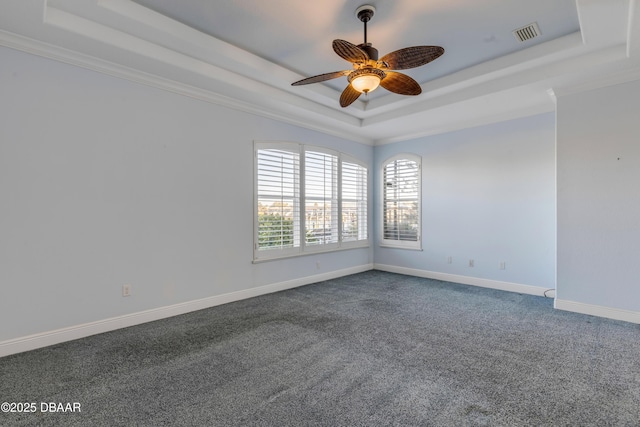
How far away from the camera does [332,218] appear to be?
568 centimetres

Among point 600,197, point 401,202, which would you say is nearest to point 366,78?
point 600,197

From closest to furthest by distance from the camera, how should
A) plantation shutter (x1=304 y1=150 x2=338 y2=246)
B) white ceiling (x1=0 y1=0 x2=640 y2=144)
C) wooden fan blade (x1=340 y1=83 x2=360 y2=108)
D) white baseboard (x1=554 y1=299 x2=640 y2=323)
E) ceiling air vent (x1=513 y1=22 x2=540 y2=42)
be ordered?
1. white ceiling (x1=0 y1=0 x2=640 y2=144)
2. ceiling air vent (x1=513 y1=22 x2=540 y2=42)
3. wooden fan blade (x1=340 y1=83 x2=360 y2=108)
4. white baseboard (x1=554 y1=299 x2=640 y2=323)
5. plantation shutter (x1=304 y1=150 x2=338 y2=246)

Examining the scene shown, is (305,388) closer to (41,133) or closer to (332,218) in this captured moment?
(41,133)

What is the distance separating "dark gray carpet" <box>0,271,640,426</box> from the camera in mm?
1901

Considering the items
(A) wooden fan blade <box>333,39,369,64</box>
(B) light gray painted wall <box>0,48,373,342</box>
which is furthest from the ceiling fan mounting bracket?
(B) light gray painted wall <box>0,48,373,342</box>

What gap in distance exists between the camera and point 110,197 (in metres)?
3.26

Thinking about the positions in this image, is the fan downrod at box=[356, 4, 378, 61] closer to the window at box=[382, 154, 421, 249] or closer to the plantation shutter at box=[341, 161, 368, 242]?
the plantation shutter at box=[341, 161, 368, 242]

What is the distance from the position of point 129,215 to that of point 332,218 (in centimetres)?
324

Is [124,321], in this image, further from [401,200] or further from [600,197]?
[600,197]

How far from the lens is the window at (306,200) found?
181 inches

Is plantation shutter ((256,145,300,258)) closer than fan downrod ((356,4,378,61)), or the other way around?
fan downrod ((356,4,378,61))

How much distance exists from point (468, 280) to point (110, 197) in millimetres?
5259

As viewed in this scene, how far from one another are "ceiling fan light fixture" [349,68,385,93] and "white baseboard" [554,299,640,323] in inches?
139

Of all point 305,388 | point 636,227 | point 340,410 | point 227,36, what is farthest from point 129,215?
point 636,227
